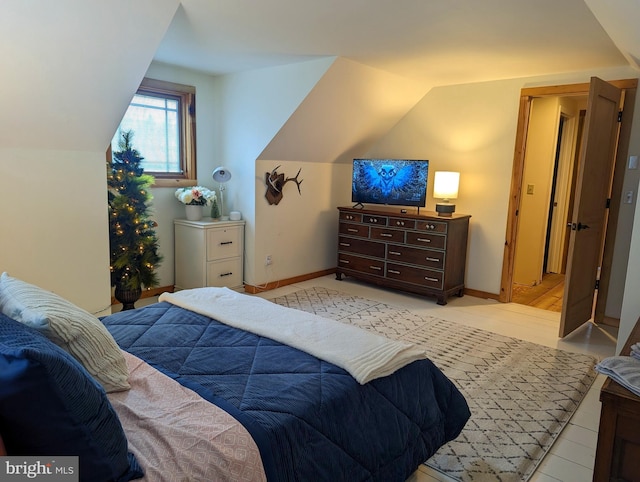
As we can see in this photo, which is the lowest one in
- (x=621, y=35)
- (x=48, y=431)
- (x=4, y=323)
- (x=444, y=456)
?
(x=444, y=456)

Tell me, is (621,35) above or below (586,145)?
above

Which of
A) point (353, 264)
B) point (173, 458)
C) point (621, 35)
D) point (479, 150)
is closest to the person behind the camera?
point (173, 458)

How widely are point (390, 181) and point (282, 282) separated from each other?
1651 millimetres

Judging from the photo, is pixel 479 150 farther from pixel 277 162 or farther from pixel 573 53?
pixel 277 162

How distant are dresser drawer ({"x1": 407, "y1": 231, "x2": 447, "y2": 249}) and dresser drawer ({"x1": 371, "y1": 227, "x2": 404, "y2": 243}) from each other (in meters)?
0.11

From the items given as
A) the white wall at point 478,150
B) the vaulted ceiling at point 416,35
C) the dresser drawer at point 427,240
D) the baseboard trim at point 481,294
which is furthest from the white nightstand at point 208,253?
the baseboard trim at point 481,294

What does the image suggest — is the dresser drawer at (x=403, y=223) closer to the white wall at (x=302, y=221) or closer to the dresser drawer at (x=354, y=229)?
the dresser drawer at (x=354, y=229)

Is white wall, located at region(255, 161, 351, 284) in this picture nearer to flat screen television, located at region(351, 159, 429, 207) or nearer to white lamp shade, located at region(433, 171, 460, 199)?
flat screen television, located at region(351, 159, 429, 207)

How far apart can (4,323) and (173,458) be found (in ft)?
1.98

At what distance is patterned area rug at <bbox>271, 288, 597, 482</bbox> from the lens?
2.10 metres

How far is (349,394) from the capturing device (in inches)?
61.0

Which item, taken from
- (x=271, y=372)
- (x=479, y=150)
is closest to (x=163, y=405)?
(x=271, y=372)

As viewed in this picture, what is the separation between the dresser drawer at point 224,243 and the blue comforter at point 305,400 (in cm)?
237

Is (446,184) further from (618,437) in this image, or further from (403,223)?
(618,437)
